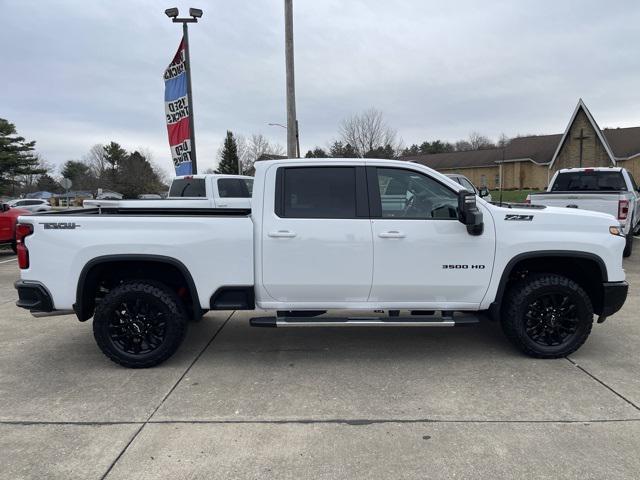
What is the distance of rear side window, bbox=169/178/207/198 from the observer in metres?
10.8

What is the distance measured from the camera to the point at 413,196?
4.42 m

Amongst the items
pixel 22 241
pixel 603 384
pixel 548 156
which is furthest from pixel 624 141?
pixel 22 241

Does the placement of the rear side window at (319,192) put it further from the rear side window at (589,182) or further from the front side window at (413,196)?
the rear side window at (589,182)

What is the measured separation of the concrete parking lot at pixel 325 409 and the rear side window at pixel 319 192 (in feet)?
4.84

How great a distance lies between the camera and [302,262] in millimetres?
4273

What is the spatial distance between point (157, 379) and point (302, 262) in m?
1.67

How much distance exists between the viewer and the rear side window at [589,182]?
34.9 feet

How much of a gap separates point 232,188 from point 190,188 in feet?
3.16

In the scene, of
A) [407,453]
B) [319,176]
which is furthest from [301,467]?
[319,176]

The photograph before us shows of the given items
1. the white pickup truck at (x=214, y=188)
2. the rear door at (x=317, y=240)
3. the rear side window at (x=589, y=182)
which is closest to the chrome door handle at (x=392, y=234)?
the rear door at (x=317, y=240)

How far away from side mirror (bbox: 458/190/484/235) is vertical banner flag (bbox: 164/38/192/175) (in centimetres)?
1274

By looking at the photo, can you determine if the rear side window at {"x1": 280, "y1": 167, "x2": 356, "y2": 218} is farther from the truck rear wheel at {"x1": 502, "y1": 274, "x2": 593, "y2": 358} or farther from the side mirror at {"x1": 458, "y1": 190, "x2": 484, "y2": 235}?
the truck rear wheel at {"x1": 502, "y1": 274, "x2": 593, "y2": 358}

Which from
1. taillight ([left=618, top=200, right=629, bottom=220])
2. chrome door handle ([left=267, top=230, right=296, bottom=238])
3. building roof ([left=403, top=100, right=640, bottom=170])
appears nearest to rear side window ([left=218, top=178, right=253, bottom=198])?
chrome door handle ([left=267, top=230, right=296, bottom=238])

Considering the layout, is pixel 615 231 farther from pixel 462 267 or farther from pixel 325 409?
pixel 325 409
